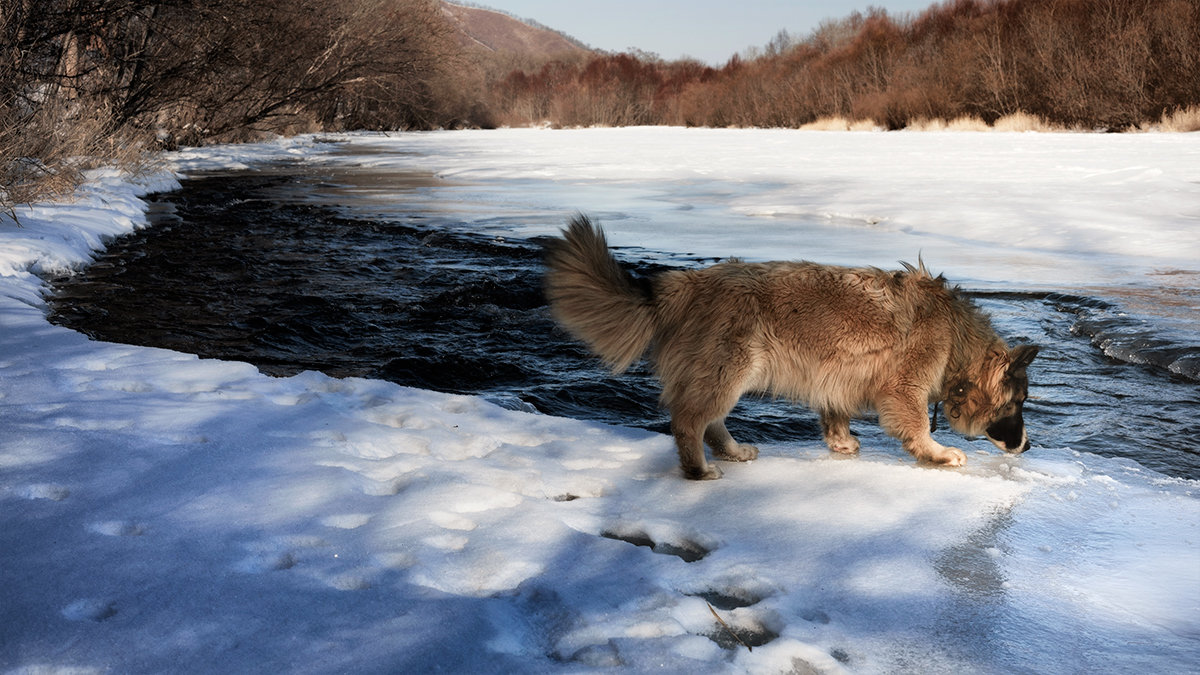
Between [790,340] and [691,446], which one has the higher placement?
[790,340]

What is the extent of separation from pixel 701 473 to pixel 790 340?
0.69 meters

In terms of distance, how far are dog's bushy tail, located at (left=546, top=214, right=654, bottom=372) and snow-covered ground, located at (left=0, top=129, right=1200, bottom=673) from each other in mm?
538

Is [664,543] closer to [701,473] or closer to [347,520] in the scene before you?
[701,473]

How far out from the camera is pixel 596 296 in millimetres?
3680

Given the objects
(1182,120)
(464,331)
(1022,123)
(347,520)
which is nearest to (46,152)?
(464,331)

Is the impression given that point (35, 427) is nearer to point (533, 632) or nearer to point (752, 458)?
point (533, 632)

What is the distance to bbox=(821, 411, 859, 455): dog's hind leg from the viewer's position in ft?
13.6

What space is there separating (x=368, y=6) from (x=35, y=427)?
27677 mm

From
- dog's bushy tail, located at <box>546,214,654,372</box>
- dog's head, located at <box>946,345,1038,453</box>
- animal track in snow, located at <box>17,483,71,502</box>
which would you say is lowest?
animal track in snow, located at <box>17,483,71,502</box>

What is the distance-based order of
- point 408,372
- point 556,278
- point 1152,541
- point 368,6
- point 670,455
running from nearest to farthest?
point 1152,541 → point 556,278 → point 670,455 → point 408,372 → point 368,6

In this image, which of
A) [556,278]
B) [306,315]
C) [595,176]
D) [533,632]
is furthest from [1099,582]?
[595,176]

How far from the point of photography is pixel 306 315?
6.60 metres

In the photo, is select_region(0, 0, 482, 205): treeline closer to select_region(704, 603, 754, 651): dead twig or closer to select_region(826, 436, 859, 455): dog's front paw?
select_region(826, 436, 859, 455): dog's front paw

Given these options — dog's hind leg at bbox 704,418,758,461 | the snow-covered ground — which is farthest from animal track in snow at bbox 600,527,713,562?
dog's hind leg at bbox 704,418,758,461
